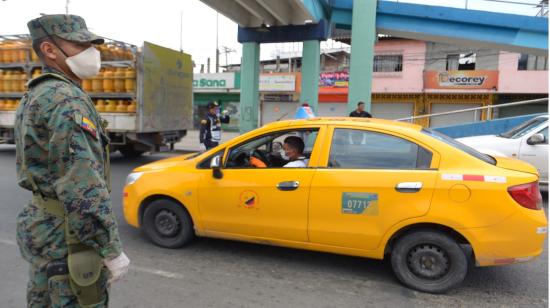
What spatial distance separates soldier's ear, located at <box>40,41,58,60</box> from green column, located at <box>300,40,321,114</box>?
1103 cm

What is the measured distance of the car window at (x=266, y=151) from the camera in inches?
163

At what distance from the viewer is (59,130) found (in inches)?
65.0

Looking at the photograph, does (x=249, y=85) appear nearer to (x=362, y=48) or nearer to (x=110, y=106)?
(x=362, y=48)

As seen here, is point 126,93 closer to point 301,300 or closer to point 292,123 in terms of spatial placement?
point 292,123

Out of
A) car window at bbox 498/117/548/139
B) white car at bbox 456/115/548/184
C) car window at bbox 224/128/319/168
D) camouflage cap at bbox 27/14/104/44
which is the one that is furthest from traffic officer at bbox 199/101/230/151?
camouflage cap at bbox 27/14/104/44

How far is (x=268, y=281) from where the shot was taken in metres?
3.79

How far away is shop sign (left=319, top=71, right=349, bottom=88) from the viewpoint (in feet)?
84.9

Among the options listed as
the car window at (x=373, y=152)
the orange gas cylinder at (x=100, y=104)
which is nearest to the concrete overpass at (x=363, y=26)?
the orange gas cylinder at (x=100, y=104)

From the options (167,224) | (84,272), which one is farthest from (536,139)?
(84,272)

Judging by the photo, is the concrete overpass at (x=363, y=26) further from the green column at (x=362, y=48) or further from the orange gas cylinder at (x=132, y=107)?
the orange gas cylinder at (x=132, y=107)

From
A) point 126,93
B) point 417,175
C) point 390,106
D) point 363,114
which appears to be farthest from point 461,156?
point 390,106

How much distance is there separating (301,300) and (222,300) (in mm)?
658

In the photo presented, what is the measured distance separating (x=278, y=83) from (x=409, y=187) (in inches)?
948

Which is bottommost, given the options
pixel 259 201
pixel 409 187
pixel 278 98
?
pixel 259 201
